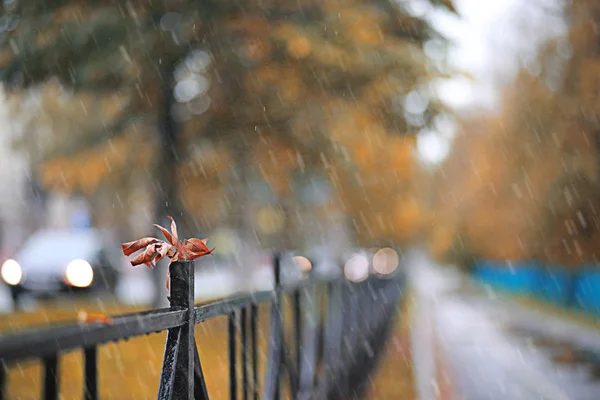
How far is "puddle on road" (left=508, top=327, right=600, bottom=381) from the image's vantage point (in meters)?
10.7

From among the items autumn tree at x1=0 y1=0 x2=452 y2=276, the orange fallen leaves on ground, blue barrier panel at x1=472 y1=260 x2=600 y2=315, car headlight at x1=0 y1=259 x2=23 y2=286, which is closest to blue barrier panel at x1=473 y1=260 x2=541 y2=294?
blue barrier panel at x1=472 y1=260 x2=600 y2=315

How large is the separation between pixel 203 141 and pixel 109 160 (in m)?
2.40

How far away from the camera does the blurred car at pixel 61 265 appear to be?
14.1 metres

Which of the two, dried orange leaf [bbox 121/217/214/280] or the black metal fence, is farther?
dried orange leaf [bbox 121/217/214/280]

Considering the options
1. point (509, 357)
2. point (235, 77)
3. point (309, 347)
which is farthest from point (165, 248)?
point (509, 357)

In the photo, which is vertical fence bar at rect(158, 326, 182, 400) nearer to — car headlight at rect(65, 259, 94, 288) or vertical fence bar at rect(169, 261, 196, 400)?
vertical fence bar at rect(169, 261, 196, 400)

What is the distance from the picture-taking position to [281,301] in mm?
4312

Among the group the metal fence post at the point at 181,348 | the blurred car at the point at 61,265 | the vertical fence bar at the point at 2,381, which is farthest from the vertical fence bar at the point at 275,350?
the blurred car at the point at 61,265

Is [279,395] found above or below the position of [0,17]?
below

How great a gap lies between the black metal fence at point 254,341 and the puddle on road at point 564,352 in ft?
10.0

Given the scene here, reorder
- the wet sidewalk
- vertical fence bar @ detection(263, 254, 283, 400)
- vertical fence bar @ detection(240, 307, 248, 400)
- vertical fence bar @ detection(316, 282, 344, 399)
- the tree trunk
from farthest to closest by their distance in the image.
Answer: the tree trunk < the wet sidewalk < vertical fence bar @ detection(316, 282, 344, 399) < vertical fence bar @ detection(263, 254, 283, 400) < vertical fence bar @ detection(240, 307, 248, 400)

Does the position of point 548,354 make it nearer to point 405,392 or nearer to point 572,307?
point 405,392

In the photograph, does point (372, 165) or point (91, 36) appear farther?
point (372, 165)

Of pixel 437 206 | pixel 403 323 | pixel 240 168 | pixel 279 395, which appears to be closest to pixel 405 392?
pixel 279 395
